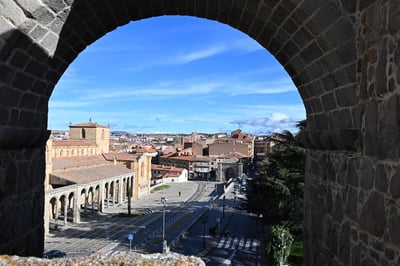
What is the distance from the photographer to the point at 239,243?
33156 millimetres

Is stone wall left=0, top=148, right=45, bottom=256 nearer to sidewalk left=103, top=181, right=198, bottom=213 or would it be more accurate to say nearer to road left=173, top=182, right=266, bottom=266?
road left=173, top=182, right=266, bottom=266

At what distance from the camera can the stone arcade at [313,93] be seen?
9.84 ft

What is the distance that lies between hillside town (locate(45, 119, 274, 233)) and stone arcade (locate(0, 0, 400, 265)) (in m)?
21.8

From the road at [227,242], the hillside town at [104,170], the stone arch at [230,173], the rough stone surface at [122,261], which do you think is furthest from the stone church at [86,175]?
the rough stone surface at [122,261]

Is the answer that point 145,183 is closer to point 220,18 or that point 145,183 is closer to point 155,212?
point 155,212

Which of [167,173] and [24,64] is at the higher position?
[24,64]

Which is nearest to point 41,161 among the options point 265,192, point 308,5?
point 308,5

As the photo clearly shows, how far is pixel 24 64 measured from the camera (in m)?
3.69

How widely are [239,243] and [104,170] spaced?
31.3m

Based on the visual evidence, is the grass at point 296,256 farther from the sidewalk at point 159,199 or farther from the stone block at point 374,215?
the sidewalk at point 159,199

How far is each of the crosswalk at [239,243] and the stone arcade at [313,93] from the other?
2763cm

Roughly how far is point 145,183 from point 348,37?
6969cm

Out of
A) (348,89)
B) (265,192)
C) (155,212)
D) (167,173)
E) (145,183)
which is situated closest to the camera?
(348,89)

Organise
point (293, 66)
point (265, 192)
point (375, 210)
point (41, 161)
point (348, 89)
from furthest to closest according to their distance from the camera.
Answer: point (265, 192)
point (41, 161)
point (293, 66)
point (348, 89)
point (375, 210)
